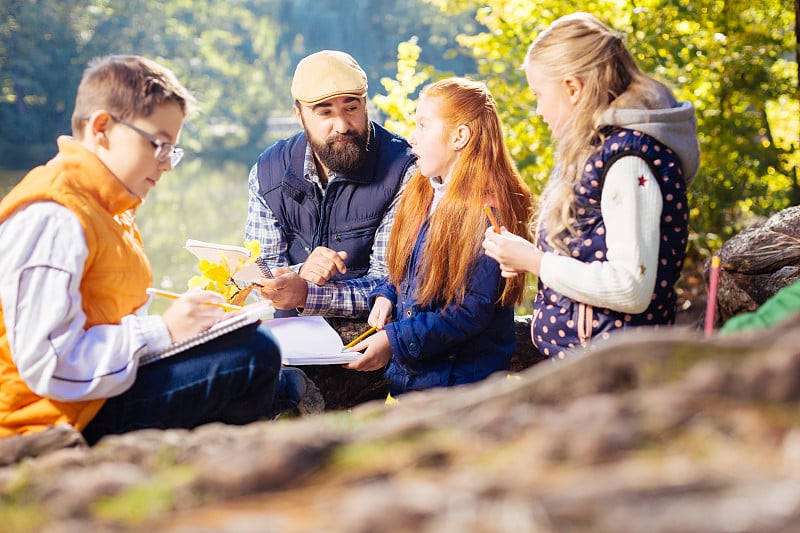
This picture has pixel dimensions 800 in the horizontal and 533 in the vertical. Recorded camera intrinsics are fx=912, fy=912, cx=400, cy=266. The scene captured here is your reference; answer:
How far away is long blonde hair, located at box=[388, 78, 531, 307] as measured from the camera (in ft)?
10.2

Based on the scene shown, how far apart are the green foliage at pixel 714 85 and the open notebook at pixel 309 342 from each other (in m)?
3.42

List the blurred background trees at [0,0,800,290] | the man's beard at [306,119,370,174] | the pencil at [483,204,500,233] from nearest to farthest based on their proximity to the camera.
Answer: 1. the pencil at [483,204,500,233]
2. the man's beard at [306,119,370,174]
3. the blurred background trees at [0,0,800,290]

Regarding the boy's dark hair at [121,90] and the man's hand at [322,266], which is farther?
the man's hand at [322,266]

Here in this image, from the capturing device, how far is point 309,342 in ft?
10.6

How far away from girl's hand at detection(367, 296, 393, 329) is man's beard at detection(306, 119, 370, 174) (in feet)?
2.15

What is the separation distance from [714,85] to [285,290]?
4.54 m

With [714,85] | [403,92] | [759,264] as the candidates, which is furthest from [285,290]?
[714,85]

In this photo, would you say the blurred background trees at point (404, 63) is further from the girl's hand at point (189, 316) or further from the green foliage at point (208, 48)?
the girl's hand at point (189, 316)

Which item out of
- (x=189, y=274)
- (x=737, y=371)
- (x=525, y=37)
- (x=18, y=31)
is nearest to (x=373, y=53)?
(x=18, y=31)

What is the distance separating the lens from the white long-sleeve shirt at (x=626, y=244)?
7.84 ft

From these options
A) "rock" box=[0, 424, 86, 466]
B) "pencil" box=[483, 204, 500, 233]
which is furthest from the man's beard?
"rock" box=[0, 424, 86, 466]

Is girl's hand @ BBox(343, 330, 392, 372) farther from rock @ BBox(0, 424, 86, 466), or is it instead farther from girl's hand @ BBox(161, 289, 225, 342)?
rock @ BBox(0, 424, 86, 466)

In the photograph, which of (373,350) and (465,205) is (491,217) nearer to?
(465,205)

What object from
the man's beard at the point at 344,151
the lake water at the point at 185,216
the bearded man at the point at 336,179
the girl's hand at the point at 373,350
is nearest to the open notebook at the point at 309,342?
the girl's hand at the point at 373,350
